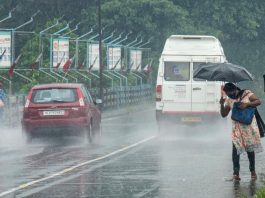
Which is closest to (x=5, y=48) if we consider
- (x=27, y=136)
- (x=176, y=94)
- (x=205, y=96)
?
(x=176, y=94)

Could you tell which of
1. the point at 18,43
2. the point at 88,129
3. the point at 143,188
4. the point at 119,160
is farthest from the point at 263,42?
the point at 143,188

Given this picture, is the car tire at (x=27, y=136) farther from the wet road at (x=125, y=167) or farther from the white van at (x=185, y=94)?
the white van at (x=185, y=94)

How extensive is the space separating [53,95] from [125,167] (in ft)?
26.0

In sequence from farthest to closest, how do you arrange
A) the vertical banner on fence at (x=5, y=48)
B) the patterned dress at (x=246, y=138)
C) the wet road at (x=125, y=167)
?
the vertical banner on fence at (x=5, y=48) < the patterned dress at (x=246, y=138) < the wet road at (x=125, y=167)

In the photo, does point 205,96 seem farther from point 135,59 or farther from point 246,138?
point 135,59

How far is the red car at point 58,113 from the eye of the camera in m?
26.3

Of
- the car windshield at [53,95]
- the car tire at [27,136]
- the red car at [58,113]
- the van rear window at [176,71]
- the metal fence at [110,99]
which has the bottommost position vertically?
the metal fence at [110,99]

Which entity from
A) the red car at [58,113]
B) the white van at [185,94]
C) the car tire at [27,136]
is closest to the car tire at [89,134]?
the red car at [58,113]

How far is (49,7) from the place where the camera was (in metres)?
72.0

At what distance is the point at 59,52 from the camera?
45.2 metres

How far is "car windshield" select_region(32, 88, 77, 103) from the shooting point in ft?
87.1

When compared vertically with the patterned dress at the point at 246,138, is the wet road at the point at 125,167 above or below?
below

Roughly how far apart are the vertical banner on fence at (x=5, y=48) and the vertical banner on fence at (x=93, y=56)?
1250 cm

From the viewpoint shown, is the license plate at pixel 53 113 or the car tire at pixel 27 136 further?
the car tire at pixel 27 136
